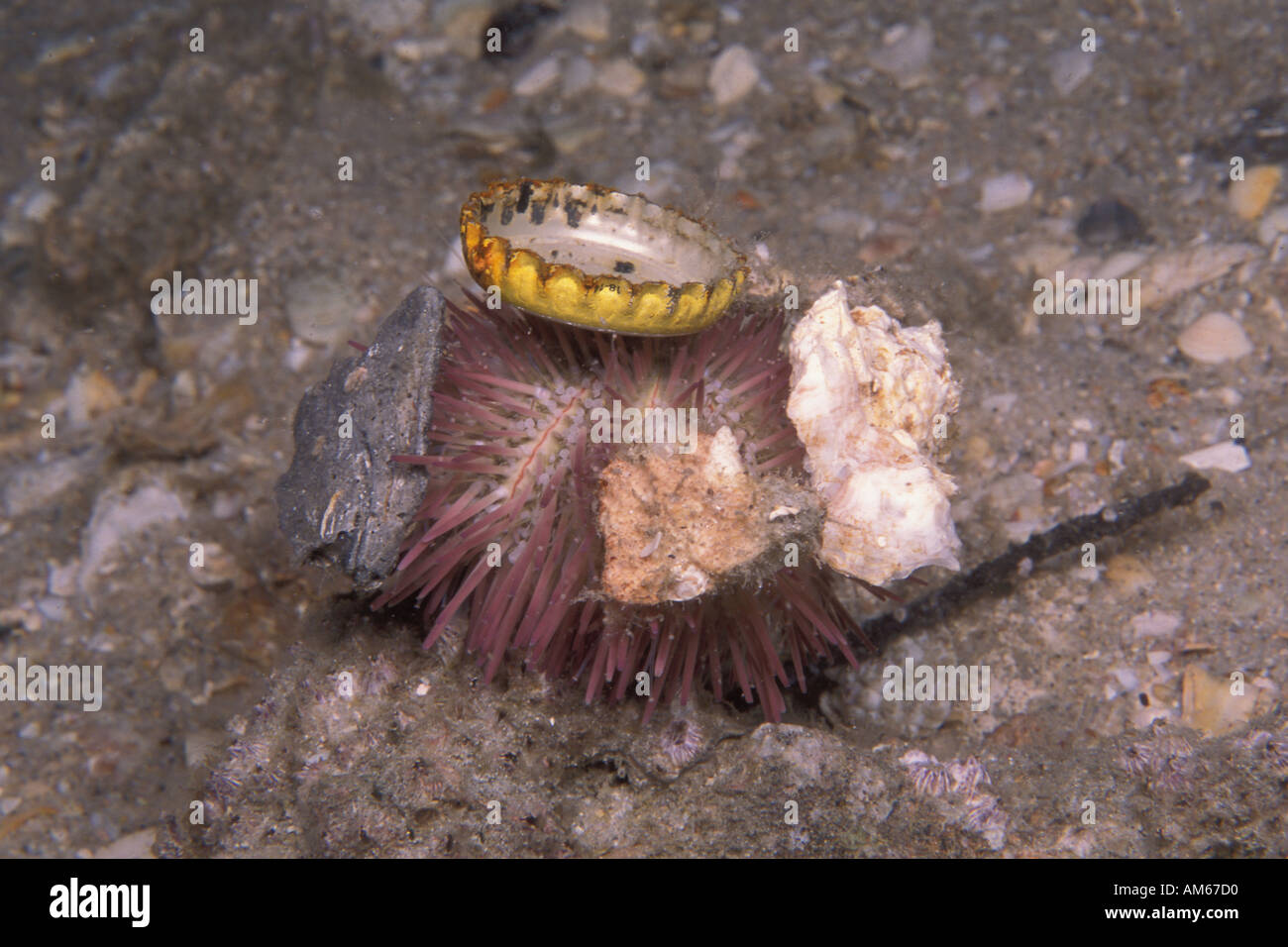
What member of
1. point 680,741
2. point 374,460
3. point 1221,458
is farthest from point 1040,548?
point 374,460

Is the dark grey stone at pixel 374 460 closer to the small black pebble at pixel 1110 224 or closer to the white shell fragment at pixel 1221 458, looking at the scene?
the white shell fragment at pixel 1221 458

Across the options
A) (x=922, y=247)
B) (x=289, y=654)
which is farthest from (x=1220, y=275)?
(x=289, y=654)

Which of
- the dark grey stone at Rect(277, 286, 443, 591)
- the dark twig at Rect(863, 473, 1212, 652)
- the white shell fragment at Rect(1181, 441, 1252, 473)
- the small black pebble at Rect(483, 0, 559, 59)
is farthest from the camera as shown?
the small black pebble at Rect(483, 0, 559, 59)

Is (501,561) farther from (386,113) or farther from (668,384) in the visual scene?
(386,113)

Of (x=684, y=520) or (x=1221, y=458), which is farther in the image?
(x=1221, y=458)

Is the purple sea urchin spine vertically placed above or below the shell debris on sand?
below

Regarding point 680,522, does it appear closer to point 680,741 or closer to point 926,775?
point 680,741

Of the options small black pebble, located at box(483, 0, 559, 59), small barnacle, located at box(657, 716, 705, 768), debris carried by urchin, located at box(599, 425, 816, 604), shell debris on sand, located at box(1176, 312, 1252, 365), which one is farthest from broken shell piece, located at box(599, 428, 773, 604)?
small black pebble, located at box(483, 0, 559, 59)

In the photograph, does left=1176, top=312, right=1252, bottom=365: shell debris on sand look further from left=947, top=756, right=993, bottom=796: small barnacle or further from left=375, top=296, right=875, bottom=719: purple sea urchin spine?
left=947, top=756, right=993, bottom=796: small barnacle
